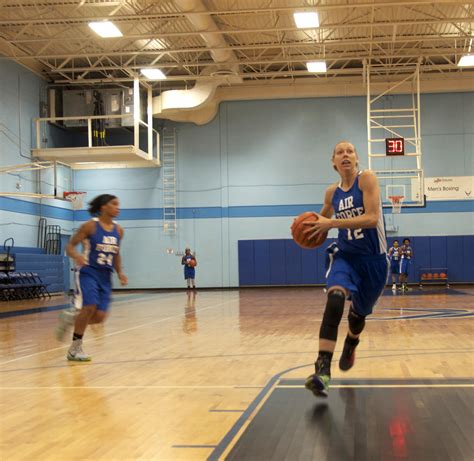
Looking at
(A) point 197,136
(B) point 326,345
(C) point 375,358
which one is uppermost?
(A) point 197,136

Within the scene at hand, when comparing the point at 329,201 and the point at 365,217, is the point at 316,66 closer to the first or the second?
the point at 329,201

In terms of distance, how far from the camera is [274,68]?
23.1 meters

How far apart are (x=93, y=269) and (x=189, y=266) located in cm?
1556

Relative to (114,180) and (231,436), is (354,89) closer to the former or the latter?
(114,180)

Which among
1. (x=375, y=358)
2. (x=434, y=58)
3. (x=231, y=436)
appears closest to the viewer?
(x=231, y=436)

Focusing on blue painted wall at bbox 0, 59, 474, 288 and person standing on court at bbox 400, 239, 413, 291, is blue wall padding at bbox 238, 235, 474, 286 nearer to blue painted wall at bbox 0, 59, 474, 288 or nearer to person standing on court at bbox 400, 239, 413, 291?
blue painted wall at bbox 0, 59, 474, 288

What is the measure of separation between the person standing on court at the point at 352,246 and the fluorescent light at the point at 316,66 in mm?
16014

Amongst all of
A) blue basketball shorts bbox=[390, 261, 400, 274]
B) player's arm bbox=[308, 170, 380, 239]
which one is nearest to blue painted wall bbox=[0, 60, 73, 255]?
blue basketball shorts bbox=[390, 261, 400, 274]

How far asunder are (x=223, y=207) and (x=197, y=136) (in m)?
2.72

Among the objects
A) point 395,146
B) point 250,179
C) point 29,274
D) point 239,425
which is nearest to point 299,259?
point 250,179

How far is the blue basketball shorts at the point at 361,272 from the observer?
4.29m

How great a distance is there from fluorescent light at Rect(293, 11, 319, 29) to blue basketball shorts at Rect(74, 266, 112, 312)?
10.9 meters

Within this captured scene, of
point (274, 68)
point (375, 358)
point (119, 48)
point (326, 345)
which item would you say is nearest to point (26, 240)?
point (119, 48)

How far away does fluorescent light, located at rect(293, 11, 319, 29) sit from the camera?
15379 mm
